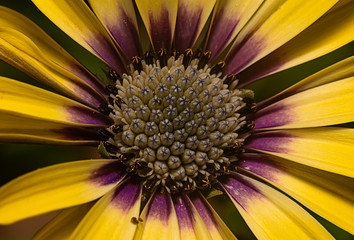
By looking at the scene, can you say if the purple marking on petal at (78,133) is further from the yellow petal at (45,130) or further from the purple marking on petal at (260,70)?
the purple marking on petal at (260,70)

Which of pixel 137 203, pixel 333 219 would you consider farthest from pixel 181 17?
pixel 333 219

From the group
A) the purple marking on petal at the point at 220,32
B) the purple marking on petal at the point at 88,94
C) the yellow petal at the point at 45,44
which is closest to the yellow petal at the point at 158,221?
the purple marking on petal at the point at 88,94

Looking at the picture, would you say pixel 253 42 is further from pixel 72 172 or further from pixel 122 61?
pixel 72 172

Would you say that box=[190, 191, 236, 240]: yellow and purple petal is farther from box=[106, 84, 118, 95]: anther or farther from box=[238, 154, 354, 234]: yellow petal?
box=[106, 84, 118, 95]: anther

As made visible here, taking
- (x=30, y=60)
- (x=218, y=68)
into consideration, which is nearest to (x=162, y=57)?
(x=218, y=68)

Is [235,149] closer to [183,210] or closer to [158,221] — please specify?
[183,210]

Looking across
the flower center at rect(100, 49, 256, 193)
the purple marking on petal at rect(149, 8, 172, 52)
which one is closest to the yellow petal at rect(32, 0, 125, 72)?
the flower center at rect(100, 49, 256, 193)
